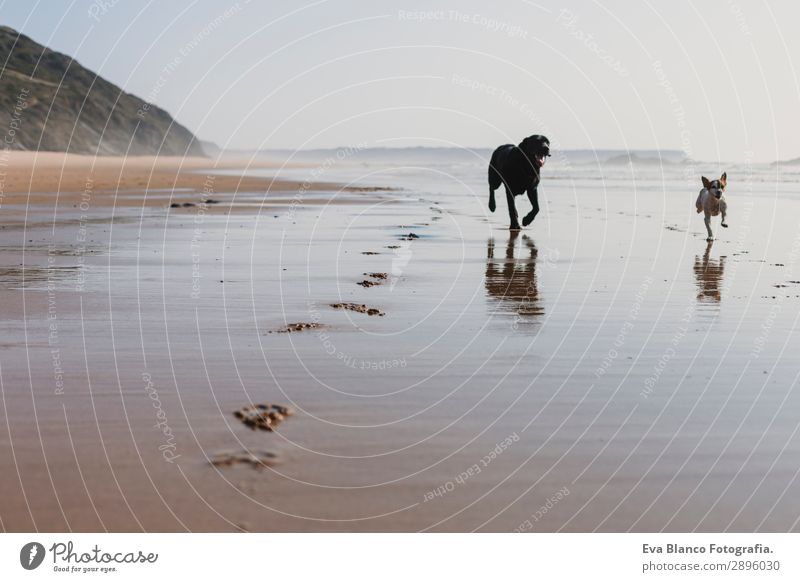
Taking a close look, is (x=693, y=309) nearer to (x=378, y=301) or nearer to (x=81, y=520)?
(x=378, y=301)

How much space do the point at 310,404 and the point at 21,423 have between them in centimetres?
192

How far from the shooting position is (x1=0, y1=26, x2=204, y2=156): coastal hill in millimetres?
122938

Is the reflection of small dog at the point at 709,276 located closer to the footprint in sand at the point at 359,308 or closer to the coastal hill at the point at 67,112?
the footprint in sand at the point at 359,308

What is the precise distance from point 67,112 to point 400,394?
5786 inches

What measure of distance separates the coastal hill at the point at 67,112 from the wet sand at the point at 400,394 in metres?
99.0

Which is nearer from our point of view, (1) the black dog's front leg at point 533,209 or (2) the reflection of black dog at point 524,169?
(1) the black dog's front leg at point 533,209

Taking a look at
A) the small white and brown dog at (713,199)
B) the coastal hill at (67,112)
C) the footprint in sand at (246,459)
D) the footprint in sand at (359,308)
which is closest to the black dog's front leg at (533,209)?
the small white and brown dog at (713,199)

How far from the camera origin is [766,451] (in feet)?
19.0

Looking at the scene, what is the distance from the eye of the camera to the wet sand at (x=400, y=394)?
4969 mm

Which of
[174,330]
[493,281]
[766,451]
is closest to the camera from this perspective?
[766,451]

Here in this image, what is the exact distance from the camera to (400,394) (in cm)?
702

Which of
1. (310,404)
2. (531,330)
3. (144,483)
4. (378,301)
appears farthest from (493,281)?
(144,483)

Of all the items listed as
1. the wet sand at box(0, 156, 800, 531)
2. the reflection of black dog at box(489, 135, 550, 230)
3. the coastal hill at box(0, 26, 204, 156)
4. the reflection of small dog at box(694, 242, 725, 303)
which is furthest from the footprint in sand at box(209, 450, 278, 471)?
the coastal hill at box(0, 26, 204, 156)

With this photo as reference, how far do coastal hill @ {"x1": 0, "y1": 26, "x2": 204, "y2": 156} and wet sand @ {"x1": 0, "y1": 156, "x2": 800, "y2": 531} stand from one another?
325 ft
